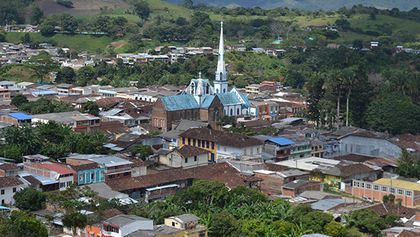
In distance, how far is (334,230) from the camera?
2767 centimetres

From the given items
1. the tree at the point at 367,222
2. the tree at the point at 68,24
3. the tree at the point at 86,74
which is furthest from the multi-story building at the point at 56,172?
the tree at the point at 68,24

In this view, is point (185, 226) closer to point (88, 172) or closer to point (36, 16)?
point (88, 172)

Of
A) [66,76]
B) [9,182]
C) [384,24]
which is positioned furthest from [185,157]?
[384,24]

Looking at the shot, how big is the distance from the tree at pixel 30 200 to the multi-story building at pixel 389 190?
14.7m

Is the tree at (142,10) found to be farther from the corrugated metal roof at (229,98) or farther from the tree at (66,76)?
the corrugated metal roof at (229,98)

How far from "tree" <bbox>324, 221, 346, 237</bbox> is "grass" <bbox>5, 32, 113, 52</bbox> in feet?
204

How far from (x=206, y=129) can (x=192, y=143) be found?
146 cm

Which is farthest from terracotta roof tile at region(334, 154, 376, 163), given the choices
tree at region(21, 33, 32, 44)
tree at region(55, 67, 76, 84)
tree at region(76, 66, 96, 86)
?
tree at region(21, 33, 32, 44)

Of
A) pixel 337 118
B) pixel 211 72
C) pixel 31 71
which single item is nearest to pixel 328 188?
pixel 337 118

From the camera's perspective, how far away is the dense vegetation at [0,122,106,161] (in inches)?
1471

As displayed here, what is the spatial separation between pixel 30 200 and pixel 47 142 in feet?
30.1

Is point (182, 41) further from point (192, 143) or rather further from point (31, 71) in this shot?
point (192, 143)

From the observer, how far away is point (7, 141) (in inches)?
1533

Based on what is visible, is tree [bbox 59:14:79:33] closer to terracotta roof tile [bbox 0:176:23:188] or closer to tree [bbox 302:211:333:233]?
terracotta roof tile [bbox 0:176:23:188]
